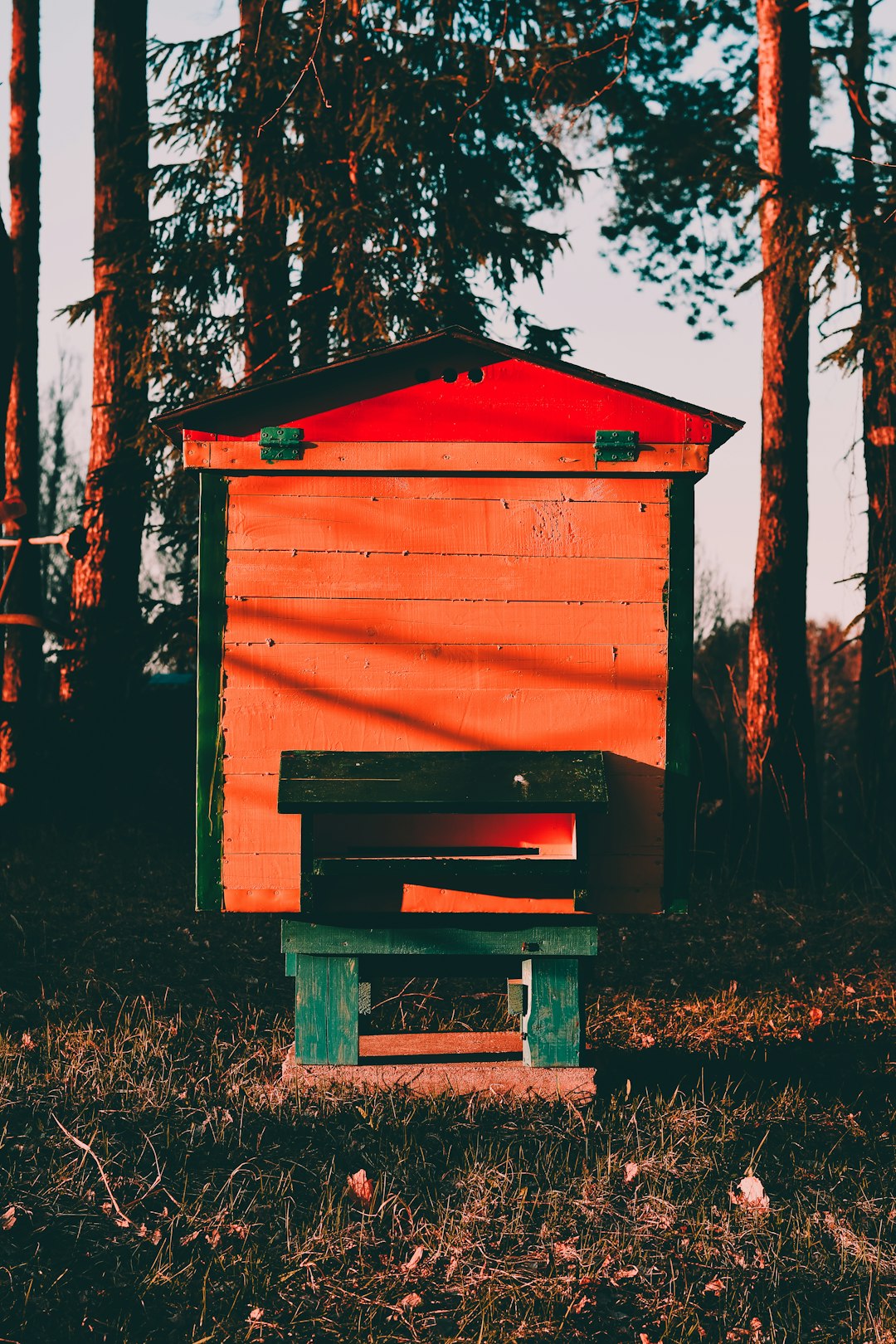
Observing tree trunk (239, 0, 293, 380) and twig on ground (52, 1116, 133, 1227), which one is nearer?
twig on ground (52, 1116, 133, 1227)

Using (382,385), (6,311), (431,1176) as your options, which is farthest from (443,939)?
(6,311)


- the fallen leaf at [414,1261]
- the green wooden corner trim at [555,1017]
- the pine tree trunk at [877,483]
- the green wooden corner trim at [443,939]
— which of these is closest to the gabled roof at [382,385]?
the green wooden corner trim at [443,939]

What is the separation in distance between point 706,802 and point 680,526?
5.71 m

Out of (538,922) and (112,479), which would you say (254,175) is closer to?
(112,479)

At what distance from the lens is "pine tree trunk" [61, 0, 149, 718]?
987 centimetres

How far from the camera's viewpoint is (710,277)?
12945mm

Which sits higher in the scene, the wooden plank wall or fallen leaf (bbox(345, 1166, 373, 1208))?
the wooden plank wall

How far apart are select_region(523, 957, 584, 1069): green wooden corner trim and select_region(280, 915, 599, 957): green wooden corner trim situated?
0.09m

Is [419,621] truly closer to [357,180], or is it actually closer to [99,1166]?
[99,1166]

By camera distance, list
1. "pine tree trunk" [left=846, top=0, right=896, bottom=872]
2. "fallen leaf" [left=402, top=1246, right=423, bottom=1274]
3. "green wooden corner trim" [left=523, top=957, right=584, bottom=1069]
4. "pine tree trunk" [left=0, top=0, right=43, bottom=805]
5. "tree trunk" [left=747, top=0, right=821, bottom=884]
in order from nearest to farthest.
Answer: "fallen leaf" [left=402, top=1246, right=423, bottom=1274] → "green wooden corner trim" [left=523, top=957, right=584, bottom=1069] → "pine tree trunk" [left=846, top=0, right=896, bottom=872] → "tree trunk" [left=747, top=0, right=821, bottom=884] → "pine tree trunk" [left=0, top=0, right=43, bottom=805]

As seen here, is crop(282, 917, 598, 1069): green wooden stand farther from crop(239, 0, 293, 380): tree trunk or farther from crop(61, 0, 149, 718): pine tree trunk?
crop(239, 0, 293, 380): tree trunk

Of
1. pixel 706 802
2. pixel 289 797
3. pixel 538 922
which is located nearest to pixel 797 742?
pixel 706 802

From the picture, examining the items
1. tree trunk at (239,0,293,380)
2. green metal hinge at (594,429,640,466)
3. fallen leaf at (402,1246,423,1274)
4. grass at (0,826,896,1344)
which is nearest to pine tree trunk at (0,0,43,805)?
tree trunk at (239,0,293,380)

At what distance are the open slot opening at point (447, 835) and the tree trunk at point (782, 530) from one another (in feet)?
15.1
